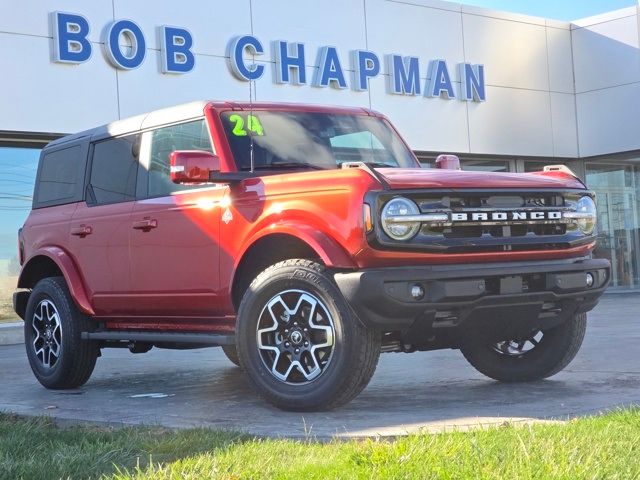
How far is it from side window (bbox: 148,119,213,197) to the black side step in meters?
0.96

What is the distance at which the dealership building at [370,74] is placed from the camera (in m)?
15.7

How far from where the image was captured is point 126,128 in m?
7.69

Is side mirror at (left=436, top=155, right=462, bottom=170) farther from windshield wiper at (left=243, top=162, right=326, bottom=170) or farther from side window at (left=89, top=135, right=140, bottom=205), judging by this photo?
side window at (left=89, top=135, right=140, bottom=205)

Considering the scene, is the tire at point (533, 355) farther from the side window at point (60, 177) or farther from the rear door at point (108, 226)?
the side window at point (60, 177)

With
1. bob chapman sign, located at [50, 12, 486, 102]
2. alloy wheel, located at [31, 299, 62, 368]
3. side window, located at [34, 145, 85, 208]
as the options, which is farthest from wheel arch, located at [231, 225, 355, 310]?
bob chapman sign, located at [50, 12, 486, 102]

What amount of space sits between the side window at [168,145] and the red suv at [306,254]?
0.04 feet

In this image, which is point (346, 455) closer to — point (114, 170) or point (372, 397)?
point (372, 397)

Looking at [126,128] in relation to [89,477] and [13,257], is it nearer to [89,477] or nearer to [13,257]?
[89,477]

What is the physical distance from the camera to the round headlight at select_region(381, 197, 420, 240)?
5504mm

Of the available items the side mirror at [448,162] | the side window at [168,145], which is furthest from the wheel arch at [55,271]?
the side mirror at [448,162]

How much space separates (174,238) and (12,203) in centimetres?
1025

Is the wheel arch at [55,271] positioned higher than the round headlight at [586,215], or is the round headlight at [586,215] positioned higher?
the round headlight at [586,215]

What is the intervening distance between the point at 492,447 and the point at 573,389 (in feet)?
8.46

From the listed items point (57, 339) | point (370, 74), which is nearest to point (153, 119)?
point (57, 339)
